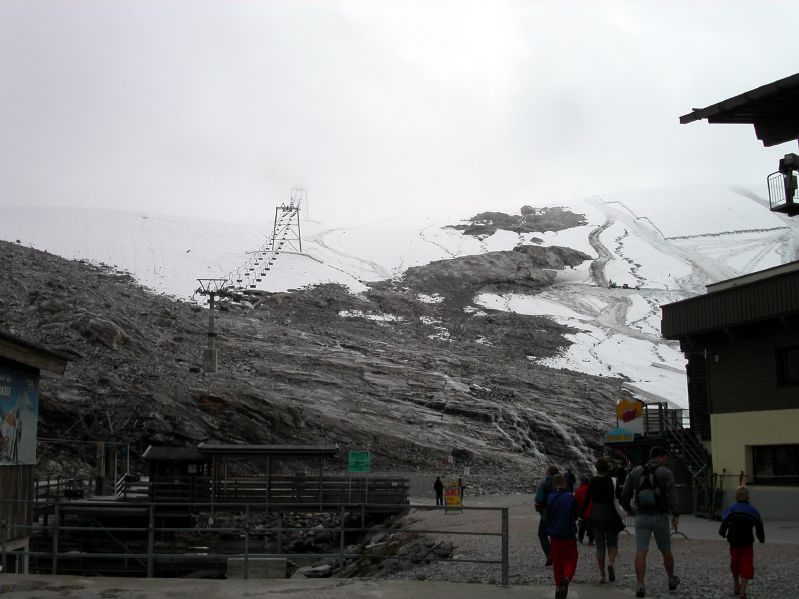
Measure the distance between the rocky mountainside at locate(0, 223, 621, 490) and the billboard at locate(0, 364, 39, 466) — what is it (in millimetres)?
15758

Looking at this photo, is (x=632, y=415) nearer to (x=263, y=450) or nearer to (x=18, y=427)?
(x=263, y=450)

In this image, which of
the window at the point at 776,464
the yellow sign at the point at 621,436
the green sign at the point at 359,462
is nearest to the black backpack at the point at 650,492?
the window at the point at 776,464

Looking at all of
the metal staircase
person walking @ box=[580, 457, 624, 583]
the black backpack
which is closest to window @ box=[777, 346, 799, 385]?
the metal staircase

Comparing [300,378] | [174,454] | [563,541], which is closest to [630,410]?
[174,454]

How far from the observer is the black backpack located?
1052 cm

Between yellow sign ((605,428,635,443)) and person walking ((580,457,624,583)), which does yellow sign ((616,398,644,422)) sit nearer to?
yellow sign ((605,428,635,443))

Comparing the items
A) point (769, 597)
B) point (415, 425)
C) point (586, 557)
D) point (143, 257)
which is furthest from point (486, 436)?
point (143, 257)

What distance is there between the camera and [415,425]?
43.0 metres

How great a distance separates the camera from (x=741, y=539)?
10.5 m

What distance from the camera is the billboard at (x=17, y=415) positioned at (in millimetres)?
15539

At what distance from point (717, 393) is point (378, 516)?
1197cm

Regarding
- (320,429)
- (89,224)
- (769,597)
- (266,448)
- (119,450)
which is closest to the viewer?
(769,597)

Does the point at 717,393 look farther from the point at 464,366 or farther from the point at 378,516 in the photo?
the point at 464,366

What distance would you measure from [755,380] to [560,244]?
75005 millimetres
